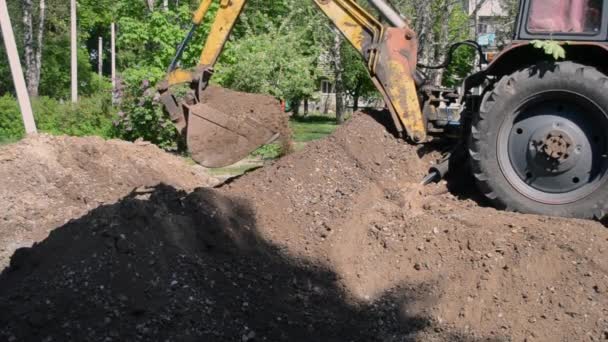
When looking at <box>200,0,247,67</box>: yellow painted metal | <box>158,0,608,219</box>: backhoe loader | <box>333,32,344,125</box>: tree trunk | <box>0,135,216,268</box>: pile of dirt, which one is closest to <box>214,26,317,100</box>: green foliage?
<box>0,135,216,268</box>: pile of dirt

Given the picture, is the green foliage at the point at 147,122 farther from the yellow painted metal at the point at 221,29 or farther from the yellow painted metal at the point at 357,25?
the yellow painted metal at the point at 357,25

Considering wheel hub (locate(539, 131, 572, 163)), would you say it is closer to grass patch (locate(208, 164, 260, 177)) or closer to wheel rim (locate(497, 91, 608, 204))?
wheel rim (locate(497, 91, 608, 204))

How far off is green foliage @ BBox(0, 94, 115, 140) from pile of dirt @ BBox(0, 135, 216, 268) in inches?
320

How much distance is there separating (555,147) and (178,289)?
139 inches

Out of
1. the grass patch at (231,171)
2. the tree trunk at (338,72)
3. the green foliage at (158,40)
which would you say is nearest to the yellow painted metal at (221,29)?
the grass patch at (231,171)

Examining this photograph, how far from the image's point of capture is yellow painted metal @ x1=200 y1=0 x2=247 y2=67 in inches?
308

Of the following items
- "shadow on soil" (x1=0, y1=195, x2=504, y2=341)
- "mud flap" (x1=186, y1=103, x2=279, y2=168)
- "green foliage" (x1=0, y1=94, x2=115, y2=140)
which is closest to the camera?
"shadow on soil" (x1=0, y1=195, x2=504, y2=341)

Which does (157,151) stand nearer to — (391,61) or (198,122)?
(198,122)

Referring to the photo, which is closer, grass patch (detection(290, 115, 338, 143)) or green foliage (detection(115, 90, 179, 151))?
green foliage (detection(115, 90, 179, 151))

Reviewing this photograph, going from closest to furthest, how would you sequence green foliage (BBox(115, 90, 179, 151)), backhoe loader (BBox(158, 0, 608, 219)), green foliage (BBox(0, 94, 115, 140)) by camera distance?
backhoe loader (BBox(158, 0, 608, 219))
green foliage (BBox(115, 90, 179, 151))
green foliage (BBox(0, 94, 115, 140))

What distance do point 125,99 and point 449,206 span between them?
11246mm

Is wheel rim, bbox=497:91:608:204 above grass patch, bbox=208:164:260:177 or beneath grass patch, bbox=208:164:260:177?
above

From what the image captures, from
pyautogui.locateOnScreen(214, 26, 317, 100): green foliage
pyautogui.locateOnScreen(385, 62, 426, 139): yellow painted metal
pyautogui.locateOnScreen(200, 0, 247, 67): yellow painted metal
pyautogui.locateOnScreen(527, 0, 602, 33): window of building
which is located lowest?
pyautogui.locateOnScreen(214, 26, 317, 100): green foliage

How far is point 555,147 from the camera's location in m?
6.46
